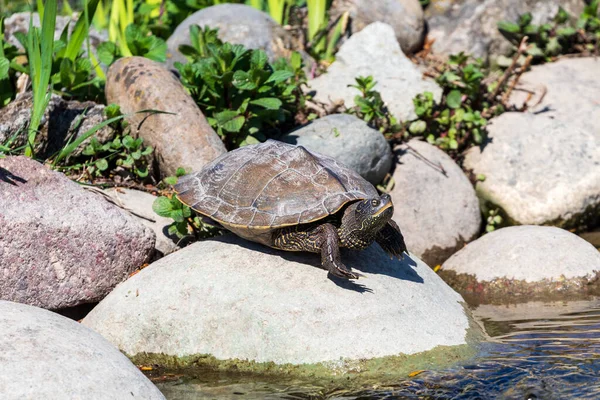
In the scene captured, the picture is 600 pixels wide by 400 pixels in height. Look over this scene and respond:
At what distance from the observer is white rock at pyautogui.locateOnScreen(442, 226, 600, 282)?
18.6 feet

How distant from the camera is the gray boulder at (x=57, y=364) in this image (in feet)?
10.3

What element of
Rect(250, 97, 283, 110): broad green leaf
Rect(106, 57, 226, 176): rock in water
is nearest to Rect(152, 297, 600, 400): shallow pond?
Rect(106, 57, 226, 176): rock in water

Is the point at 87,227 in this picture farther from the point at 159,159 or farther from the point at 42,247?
the point at 159,159

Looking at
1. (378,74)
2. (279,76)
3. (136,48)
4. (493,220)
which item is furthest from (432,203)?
(136,48)

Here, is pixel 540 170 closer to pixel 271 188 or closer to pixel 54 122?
pixel 271 188

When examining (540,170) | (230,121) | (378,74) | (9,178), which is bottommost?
(540,170)

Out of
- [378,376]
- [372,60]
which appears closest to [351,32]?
[372,60]

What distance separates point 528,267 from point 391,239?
1.65 meters

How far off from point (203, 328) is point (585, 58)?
6603 mm

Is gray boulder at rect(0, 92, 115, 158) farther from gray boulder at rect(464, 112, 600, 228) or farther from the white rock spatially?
gray boulder at rect(464, 112, 600, 228)

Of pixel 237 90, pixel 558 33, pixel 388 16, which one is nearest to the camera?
pixel 237 90

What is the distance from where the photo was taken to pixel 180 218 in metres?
5.04

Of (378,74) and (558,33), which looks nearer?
(378,74)

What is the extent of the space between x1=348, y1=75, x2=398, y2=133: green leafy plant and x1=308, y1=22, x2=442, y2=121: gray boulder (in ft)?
0.77
